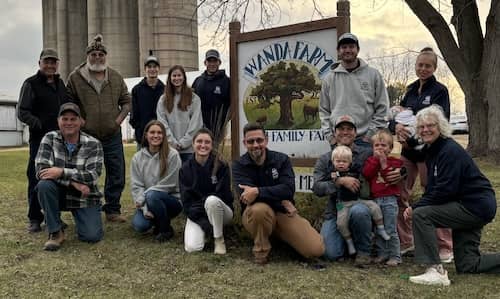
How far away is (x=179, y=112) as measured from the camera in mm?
5863

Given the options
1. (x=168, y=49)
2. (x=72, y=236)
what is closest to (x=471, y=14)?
(x=72, y=236)

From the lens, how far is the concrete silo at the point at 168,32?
101 feet

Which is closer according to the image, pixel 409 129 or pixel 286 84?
pixel 409 129

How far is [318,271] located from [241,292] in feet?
2.55

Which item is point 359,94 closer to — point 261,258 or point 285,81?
point 285,81

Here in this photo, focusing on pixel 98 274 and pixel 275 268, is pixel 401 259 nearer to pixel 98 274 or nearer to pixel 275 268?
pixel 275 268

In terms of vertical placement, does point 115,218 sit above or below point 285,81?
below

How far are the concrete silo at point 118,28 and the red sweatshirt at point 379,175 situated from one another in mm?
30386

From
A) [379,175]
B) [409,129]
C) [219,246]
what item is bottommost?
[219,246]

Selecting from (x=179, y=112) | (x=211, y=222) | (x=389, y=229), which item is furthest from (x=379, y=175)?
(x=179, y=112)

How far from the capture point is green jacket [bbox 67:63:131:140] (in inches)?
237

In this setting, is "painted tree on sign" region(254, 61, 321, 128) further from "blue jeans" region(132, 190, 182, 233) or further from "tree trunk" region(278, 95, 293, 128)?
"blue jeans" region(132, 190, 182, 233)

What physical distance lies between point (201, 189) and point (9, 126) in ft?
107

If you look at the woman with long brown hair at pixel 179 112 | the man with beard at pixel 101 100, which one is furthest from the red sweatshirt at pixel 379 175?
the man with beard at pixel 101 100
